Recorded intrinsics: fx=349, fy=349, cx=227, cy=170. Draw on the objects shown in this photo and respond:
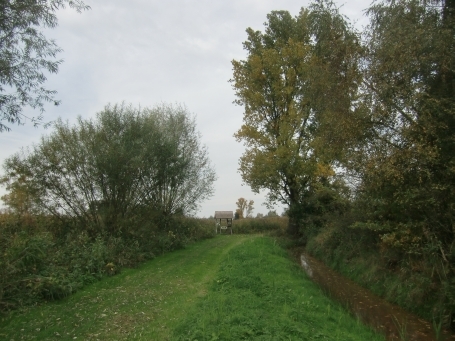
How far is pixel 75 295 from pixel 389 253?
9.82 metres

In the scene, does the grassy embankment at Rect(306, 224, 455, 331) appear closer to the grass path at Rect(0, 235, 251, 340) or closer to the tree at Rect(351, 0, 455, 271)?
the tree at Rect(351, 0, 455, 271)

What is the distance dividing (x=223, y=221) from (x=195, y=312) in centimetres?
2580

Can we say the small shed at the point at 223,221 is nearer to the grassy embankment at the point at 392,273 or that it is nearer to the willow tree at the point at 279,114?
the willow tree at the point at 279,114

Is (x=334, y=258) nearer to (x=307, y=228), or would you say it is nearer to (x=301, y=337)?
(x=307, y=228)

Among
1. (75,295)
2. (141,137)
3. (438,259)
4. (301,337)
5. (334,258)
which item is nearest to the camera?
(301,337)

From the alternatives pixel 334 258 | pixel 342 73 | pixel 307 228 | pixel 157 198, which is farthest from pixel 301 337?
pixel 307 228

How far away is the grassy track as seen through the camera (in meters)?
6.56

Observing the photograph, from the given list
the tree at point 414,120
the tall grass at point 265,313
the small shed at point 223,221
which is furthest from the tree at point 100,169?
the small shed at point 223,221

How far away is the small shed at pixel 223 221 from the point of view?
32.9m

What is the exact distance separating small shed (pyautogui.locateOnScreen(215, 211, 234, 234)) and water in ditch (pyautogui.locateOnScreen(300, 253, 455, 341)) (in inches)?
756

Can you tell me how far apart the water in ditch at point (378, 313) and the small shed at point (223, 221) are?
19211mm

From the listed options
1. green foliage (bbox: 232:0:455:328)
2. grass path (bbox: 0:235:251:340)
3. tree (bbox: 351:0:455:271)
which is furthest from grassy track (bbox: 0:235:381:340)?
tree (bbox: 351:0:455:271)

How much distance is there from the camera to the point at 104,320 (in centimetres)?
756

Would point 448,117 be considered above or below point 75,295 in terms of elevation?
above
